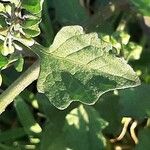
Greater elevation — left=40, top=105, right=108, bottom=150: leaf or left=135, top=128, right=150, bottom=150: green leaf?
left=40, top=105, right=108, bottom=150: leaf

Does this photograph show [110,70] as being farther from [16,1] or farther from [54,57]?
[16,1]

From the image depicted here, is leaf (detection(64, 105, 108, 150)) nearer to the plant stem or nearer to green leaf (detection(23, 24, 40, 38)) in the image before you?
the plant stem

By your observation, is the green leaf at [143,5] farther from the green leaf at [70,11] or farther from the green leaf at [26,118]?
the green leaf at [26,118]

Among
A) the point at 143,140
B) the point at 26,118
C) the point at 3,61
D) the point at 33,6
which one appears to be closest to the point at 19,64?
the point at 3,61

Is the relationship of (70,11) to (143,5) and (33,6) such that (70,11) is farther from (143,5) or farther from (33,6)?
(33,6)

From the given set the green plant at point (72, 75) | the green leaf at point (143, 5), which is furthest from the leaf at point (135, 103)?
the green leaf at point (143, 5)

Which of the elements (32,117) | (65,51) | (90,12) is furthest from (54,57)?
(90,12)

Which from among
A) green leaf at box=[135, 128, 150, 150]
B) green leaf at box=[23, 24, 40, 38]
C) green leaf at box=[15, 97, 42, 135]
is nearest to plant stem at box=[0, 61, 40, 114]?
green leaf at box=[23, 24, 40, 38]

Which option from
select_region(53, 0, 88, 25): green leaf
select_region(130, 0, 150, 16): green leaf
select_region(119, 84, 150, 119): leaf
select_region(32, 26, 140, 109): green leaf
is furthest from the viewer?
select_region(53, 0, 88, 25): green leaf
